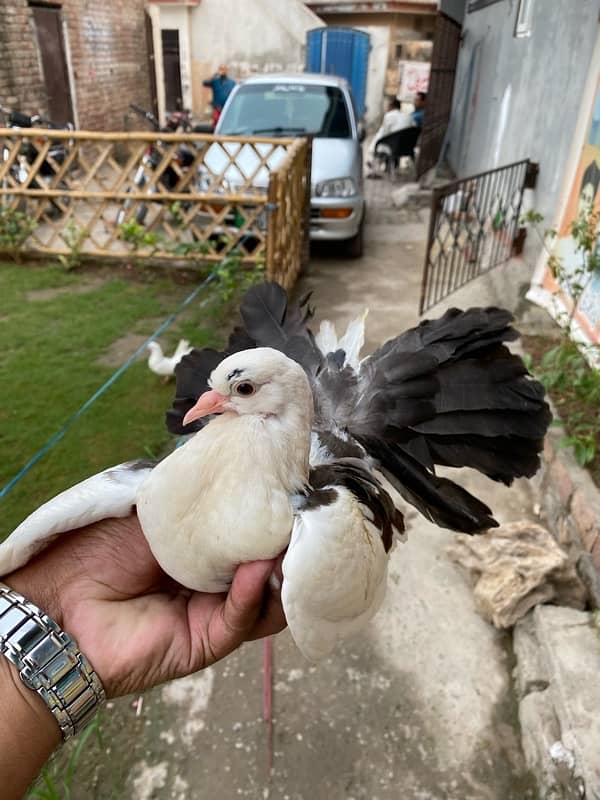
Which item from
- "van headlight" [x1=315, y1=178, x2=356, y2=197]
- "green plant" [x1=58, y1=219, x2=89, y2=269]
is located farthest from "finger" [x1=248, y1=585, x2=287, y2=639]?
"green plant" [x1=58, y1=219, x2=89, y2=269]

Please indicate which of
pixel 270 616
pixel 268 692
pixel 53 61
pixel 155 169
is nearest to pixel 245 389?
pixel 270 616

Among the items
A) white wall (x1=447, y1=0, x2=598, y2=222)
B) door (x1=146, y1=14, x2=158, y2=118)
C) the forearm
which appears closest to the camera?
the forearm

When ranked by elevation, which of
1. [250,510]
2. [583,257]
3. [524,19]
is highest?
[524,19]

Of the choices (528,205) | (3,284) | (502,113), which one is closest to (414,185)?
(502,113)

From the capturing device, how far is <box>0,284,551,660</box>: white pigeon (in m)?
1.43

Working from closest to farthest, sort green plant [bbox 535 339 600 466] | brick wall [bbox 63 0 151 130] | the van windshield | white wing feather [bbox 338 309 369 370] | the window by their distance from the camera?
white wing feather [bbox 338 309 369 370], green plant [bbox 535 339 600 466], the window, the van windshield, brick wall [bbox 63 0 151 130]

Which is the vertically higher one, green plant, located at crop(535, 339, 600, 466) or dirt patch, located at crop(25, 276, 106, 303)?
green plant, located at crop(535, 339, 600, 466)

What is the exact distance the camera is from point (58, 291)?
609cm

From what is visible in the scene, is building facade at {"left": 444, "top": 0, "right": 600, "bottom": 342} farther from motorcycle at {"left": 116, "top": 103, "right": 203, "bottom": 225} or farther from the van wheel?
motorcycle at {"left": 116, "top": 103, "right": 203, "bottom": 225}

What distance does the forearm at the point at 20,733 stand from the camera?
1.30 meters

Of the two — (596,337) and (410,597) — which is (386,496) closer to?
(410,597)

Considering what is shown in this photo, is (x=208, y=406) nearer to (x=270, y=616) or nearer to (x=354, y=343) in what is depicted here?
(x=270, y=616)

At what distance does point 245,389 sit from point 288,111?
6.57 metres

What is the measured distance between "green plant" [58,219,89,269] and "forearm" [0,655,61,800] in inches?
234
